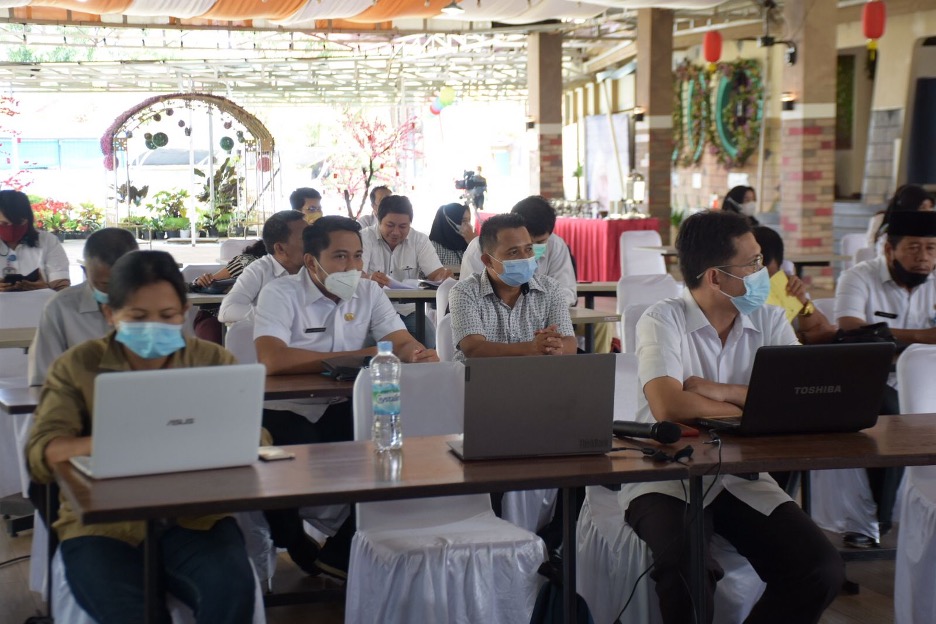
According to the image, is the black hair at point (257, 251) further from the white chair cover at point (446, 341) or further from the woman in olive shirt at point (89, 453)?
the woman in olive shirt at point (89, 453)

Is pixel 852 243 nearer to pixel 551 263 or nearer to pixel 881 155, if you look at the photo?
pixel 551 263

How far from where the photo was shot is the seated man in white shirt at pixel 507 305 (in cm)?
411

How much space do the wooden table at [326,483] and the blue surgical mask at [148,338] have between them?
1.16 feet

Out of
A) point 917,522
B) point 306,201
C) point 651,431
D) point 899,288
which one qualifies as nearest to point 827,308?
point 899,288

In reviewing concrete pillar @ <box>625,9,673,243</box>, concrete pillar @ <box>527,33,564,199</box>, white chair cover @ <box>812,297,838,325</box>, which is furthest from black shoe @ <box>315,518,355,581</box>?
concrete pillar @ <box>527,33,564,199</box>

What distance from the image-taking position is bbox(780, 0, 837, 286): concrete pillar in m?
11.6

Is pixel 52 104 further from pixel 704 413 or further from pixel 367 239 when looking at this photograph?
pixel 704 413

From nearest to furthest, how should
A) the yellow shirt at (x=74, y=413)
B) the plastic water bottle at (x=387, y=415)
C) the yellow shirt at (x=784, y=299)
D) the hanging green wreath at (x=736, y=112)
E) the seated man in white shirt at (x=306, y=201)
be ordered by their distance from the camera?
the yellow shirt at (x=74, y=413)
the plastic water bottle at (x=387, y=415)
the yellow shirt at (x=784, y=299)
the seated man in white shirt at (x=306, y=201)
the hanging green wreath at (x=736, y=112)

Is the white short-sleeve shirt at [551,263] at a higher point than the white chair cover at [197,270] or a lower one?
higher

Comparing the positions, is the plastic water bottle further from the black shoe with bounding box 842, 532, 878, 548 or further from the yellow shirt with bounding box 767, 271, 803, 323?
the yellow shirt with bounding box 767, 271, 803, 323

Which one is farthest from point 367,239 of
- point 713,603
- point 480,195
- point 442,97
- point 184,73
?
point 184,73

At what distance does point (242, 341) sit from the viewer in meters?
4.15

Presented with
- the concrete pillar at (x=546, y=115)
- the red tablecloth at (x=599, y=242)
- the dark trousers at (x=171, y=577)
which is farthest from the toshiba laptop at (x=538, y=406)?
the concrete pillar at (x=546, y=115)

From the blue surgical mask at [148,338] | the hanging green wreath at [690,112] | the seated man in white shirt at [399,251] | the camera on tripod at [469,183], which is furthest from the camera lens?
the hanging green wreath at [690,112]
